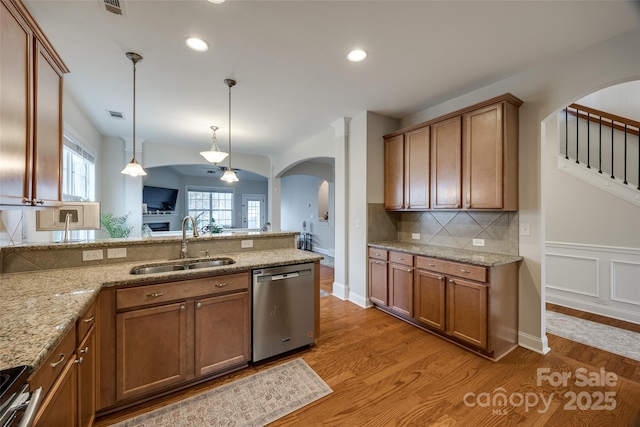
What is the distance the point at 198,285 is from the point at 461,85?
3.35 m

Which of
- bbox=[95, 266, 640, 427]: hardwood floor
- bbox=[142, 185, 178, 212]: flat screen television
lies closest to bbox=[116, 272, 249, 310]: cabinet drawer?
bbox=[95, 266, 640, 427]: hardwood floor

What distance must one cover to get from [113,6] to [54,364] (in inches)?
86.5

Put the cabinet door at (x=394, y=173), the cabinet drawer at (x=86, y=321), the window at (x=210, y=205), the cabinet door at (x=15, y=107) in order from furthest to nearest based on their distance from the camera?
1. the window at (x=210, y=205)
2. the cabinet door at (x=394, y=173)
3. the cabinet drawer at (x=86, y=321)
4. the cabinet door at (x=15, y=107)

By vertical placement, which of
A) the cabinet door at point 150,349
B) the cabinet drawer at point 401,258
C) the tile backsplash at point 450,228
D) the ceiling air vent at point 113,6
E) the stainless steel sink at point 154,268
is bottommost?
the cabinet door at point 150,349

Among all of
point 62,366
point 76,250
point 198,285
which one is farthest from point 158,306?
point 76,250

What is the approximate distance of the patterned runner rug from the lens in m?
1.77

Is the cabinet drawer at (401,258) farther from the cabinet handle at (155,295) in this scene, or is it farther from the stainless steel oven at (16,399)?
the stainless steel oven at (16,399)

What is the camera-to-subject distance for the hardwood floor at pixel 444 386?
1.80 m

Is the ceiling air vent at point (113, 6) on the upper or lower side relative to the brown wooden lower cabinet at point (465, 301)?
upper

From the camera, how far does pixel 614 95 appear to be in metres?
3.86

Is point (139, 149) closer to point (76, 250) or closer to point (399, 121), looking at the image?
point (76, 250)

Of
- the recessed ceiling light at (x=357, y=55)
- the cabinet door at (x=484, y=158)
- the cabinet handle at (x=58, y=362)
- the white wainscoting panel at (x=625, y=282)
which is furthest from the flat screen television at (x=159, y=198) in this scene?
the white wainscoting panel at (x=625, y=282)

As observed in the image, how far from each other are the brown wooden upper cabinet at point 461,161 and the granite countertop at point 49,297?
1769 millimetres

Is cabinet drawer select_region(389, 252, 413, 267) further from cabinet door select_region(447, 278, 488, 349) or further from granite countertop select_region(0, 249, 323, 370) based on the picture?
granite countertop select_region(0, 249, 323, 370)
